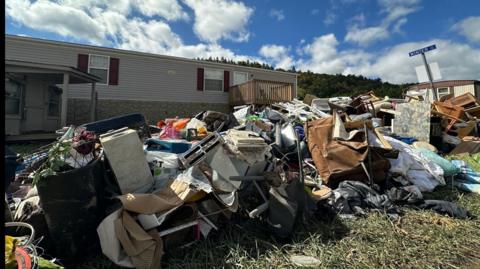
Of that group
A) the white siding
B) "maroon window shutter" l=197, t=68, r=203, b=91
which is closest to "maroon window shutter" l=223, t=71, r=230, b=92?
the white siding

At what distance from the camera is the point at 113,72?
1368 centimetres

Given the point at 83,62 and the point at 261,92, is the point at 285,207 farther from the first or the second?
the point at 83,62

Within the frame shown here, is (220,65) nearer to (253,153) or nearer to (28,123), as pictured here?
(28,123)

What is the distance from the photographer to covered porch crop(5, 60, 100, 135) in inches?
376

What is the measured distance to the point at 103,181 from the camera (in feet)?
9.37

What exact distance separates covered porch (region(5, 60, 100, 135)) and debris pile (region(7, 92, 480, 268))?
6.41 meters

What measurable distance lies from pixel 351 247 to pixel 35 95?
12.3 m

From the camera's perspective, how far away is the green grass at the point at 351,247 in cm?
258

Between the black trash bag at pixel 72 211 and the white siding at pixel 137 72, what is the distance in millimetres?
12184

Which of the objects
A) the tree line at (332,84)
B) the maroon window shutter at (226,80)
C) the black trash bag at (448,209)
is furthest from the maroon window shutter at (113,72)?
the tree line at (332,84)

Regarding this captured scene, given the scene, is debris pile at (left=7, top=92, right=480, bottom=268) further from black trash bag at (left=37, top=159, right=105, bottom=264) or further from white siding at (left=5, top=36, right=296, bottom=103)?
white siding at (left=5, top=36, right=296, bottom=103)

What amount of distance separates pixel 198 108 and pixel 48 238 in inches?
531

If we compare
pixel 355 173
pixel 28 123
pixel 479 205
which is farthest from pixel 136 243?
pixel 28 123

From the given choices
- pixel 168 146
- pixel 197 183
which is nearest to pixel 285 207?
pixel 197 183
